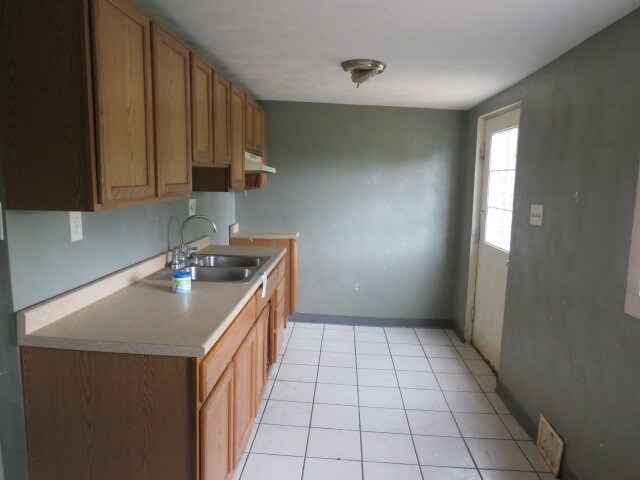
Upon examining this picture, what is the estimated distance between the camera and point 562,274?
210cm

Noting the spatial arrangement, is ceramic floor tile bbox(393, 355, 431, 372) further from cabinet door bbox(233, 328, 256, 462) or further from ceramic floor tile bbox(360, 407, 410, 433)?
cabinet door bbox(233, 328, 256, 462)

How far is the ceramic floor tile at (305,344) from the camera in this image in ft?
11.4

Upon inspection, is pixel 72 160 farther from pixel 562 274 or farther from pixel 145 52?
pixel 562 274

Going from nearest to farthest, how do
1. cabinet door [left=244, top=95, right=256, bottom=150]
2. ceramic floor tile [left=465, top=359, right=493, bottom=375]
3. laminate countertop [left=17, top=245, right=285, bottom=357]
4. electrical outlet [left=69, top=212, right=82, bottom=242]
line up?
laminate countertop [left=17, top=245, right=285, bottom=357] < electrical outlet [left=69, top=212, right=82, bottom=242] < cabinet door [left=244, top=95, right=256, bottom=150] < ceramic floor tile [left=465, top=359, right=493, bottom=375]

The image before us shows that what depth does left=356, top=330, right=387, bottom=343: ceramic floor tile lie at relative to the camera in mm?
3695

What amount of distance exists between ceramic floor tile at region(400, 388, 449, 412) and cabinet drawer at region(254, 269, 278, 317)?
1.10 m

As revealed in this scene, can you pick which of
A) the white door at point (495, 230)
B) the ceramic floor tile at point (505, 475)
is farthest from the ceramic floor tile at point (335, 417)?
the white door at point (495, 230)

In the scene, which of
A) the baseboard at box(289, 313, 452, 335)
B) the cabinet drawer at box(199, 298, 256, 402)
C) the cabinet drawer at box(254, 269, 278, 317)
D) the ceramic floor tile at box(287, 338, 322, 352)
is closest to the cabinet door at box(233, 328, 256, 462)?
the cabinet drawer at box(199, 298, 256, 402)

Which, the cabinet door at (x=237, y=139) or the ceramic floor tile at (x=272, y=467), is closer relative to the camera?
the ceramic floor tile at (x=272, y=467)

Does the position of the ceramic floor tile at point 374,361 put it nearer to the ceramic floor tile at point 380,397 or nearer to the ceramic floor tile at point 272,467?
the ceramic floor tile at point 380,397

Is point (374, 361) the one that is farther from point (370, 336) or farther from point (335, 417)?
point (335, 417)

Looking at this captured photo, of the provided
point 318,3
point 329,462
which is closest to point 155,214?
point 318,3

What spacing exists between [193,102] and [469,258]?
2.58m

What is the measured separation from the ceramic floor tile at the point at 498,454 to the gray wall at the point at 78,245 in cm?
203
